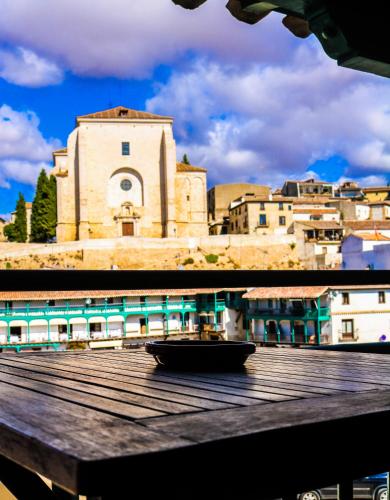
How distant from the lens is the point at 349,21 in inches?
83.4

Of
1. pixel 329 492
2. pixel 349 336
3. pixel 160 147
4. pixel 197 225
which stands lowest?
pixel 329 492

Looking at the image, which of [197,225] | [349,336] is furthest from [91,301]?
[197,225]

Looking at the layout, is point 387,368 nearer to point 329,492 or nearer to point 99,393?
point 99,393

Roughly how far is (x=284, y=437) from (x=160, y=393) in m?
0.31

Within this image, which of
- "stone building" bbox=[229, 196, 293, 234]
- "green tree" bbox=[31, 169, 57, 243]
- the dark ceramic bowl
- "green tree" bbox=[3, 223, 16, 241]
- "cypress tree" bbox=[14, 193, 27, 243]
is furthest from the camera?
"green tree" bbox=[3, 223, 16, 241]

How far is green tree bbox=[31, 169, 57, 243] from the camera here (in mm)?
42250

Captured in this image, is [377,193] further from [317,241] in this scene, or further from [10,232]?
[10,232]

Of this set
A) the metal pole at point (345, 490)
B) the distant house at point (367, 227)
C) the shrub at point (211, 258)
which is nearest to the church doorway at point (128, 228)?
the shrub at point (211, 258)

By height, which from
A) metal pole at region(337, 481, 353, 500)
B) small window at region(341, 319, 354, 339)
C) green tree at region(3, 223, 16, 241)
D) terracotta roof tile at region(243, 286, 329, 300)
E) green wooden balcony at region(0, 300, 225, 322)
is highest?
green tree at region(3, 223, 16, 241)

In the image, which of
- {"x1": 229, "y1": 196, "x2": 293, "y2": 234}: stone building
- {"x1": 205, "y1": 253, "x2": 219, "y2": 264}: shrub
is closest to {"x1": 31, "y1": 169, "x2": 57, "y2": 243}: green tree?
A: {"x1": 205, "y1": 253, "x2": 219, "y2": 264}: shrub

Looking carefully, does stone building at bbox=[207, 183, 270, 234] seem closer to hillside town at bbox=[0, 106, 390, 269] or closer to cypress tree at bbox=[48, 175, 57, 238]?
hillside town at bbox=[0, 106, 390, 269]

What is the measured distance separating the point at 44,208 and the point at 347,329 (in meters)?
24.1

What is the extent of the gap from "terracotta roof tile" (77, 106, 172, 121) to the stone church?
0.06 metres

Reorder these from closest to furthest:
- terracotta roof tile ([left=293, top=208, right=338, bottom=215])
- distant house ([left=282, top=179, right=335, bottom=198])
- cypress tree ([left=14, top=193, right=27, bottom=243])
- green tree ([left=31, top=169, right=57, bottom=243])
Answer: green tree ([left=31, top=169, right=57, bottom=243]) < cypress tree ([left=14, top=193, right=27, bottom=243]) < terracotta roof tile ([left=293, top=208, right=338, bottom=215]) < distant house ([left=282, top=179, right=335, bottom=198])
